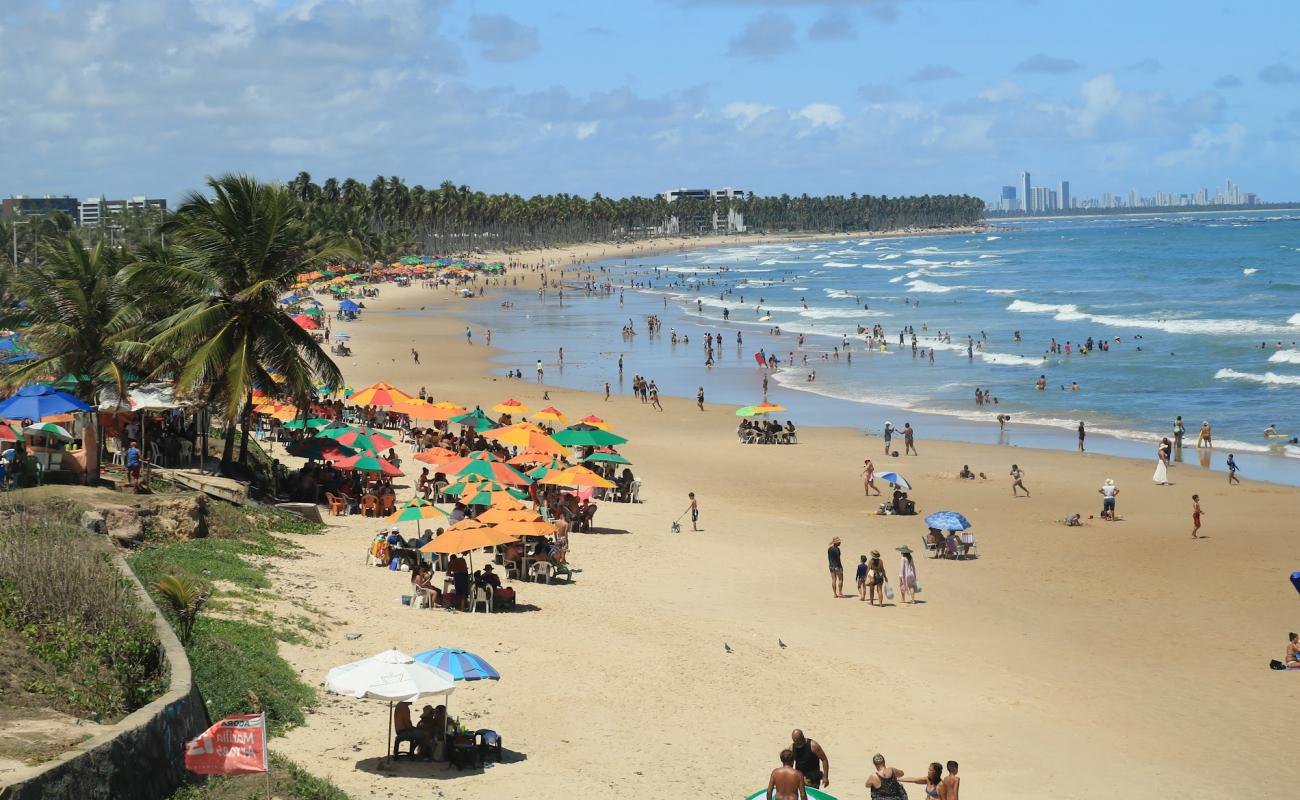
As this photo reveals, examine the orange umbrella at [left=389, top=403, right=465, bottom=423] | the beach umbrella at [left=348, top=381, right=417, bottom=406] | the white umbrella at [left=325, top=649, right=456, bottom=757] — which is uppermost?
the beach umbrella at [left=348, top=381, right=417, bottom=406]

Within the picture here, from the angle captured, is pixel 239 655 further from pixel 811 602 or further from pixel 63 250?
pixel 63 250

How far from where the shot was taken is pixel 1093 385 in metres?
45.0

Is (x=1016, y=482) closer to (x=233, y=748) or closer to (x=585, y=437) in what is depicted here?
(x=585, y=437)

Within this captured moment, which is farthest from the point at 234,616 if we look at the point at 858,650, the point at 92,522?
the point at 858,650

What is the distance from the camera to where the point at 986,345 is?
59.3 m

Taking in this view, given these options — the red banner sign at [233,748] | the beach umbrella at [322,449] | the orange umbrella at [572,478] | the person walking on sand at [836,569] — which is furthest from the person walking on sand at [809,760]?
the beach umbrella at [322,449]

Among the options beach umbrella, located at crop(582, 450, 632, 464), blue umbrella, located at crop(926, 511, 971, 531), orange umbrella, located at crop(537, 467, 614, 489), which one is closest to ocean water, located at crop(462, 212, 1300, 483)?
blue umbrella, located at crop(926, 511, 971, 531)

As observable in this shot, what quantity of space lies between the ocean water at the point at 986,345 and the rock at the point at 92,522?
987 inches

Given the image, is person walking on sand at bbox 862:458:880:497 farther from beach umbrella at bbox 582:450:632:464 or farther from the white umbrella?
the white umbrella

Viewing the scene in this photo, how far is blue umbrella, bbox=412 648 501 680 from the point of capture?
38.7 ft

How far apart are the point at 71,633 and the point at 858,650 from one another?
377 inches

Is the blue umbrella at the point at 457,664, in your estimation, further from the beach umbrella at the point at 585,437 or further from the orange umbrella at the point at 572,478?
the beach umbrella at the point at 585,437

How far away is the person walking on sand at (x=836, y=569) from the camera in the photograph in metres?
19.2

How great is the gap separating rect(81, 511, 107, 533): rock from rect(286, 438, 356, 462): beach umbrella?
772 cm
